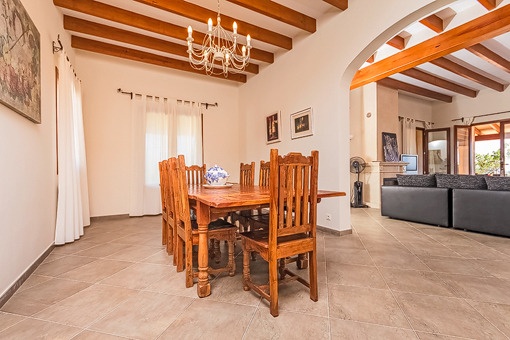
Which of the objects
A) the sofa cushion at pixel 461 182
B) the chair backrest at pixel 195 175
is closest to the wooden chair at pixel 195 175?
the chair backrest at pixel 195 175

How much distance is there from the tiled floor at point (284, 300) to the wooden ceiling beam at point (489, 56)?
3.58 metres

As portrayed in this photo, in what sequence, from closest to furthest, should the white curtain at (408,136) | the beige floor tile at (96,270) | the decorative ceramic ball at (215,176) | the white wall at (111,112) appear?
the beige floor tile at (96,270) < the decorative ceramic ball at (215,176) < the white wall at (111,112) < the white curtain at (408,136)

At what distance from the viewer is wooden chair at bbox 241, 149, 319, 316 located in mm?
1476

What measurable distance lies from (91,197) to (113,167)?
609mm

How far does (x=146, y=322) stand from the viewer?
56.6 inches

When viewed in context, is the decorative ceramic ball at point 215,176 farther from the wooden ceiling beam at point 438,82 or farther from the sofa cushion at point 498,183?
the wooden ceiling beam at point 438,82

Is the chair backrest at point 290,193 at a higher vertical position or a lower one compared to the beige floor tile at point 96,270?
higher

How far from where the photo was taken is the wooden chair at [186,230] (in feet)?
6.07

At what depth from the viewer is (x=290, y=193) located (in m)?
1.52

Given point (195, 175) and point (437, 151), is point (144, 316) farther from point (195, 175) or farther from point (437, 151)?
point (437, 151)

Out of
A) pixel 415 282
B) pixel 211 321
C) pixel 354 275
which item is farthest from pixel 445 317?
pixel 211 321

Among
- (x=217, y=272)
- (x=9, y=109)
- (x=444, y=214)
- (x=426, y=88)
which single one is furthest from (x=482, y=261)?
(x=426, y=88)

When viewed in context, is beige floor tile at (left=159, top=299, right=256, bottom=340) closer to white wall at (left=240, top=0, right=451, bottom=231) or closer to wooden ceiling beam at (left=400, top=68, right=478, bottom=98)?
white wall at (left=240, top=0, right=451, bottom=231)

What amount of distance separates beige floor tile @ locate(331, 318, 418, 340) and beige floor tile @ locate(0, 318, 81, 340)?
1.41 m
